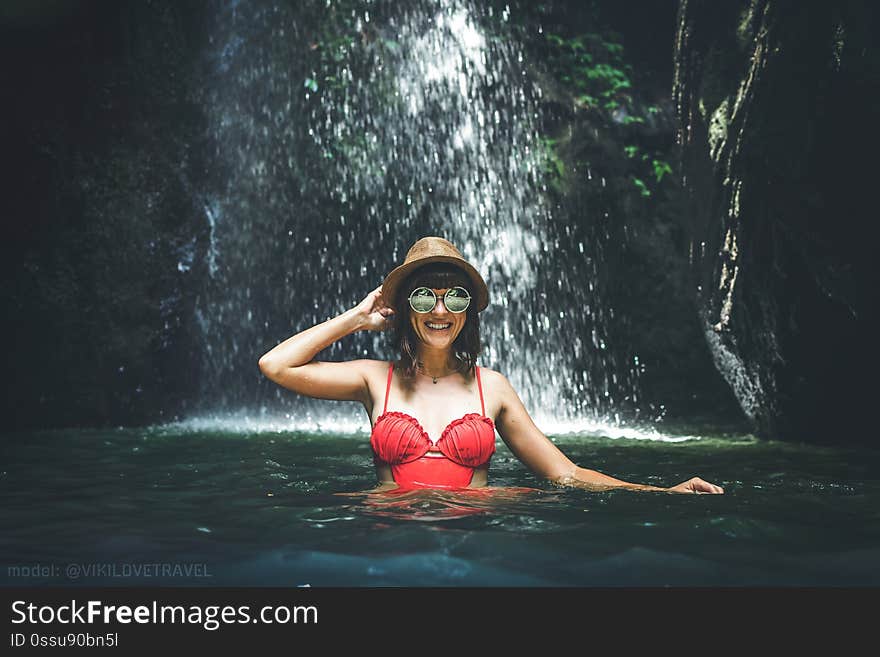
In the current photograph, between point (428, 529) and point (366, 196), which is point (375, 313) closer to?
point (428, 529)

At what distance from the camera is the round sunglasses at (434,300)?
3305 millimetres

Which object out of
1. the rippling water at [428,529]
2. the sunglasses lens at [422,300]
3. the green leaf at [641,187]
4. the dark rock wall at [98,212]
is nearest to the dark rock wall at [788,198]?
the rippling water at [428,529]

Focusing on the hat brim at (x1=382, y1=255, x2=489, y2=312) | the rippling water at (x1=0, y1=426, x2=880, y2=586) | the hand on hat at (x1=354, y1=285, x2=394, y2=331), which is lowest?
the rippling water at (x1=0, y1=426, x2=880, y2=586)

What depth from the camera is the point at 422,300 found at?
3307mm

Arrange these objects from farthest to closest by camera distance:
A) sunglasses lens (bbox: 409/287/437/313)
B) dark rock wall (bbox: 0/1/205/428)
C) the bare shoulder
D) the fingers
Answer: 1. dark rock wall (bbox: 0/1/205/428)
2. the bare shoulder
3. sunglasses lens (bbox: 409/287/437/313)
4. the fingers

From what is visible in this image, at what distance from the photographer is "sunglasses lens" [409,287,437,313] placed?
3301 mm

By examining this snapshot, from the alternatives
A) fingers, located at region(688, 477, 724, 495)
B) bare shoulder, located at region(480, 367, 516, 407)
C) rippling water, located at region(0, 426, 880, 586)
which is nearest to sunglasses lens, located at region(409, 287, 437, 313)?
bare shoulder, located at region(480, 367, 516, 407)

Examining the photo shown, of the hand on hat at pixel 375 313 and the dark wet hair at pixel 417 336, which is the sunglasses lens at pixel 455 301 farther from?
the hand on hat at pixel 375 313

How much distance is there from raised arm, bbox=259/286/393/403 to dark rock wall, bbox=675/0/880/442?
4.39 metres

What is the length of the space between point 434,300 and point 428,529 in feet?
3.31

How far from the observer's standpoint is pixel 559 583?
2221mm

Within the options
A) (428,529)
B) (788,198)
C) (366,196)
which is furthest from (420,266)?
(366,196)

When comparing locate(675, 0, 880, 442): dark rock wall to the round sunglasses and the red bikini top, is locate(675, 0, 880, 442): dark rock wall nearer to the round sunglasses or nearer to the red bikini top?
the round sunglasses

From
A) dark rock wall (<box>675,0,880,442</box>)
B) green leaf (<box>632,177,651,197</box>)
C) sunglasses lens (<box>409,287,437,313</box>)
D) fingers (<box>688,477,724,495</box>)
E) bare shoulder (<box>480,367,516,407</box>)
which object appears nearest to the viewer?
fingers (<box>688,477,724,495</box>)
